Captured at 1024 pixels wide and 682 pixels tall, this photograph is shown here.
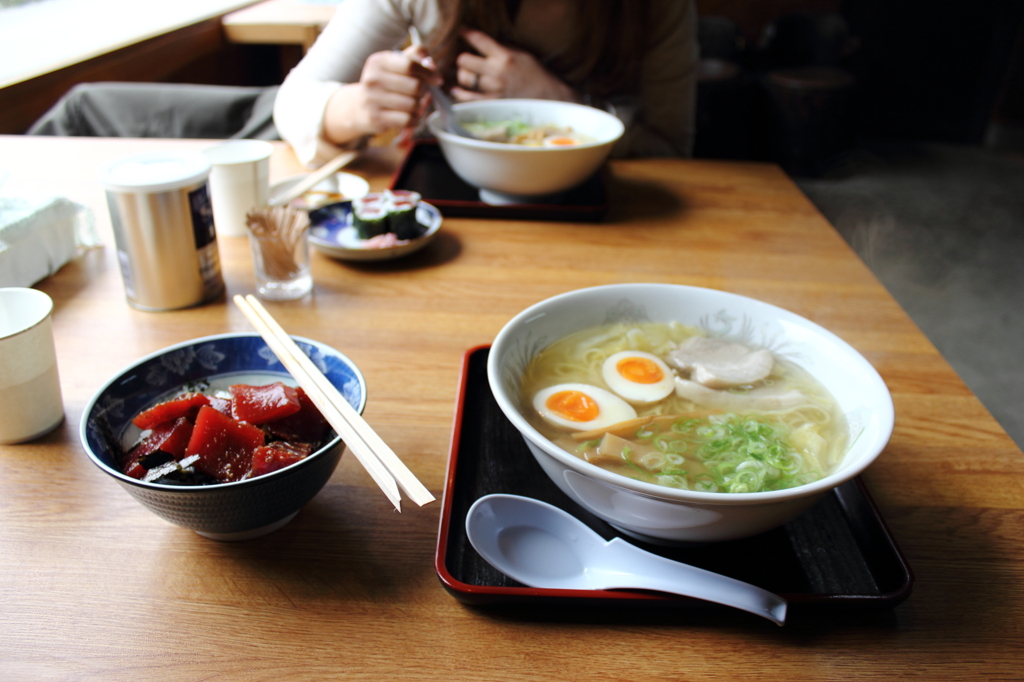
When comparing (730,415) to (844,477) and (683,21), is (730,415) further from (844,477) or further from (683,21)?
(683,21)

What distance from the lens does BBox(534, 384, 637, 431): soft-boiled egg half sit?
0.83 metres

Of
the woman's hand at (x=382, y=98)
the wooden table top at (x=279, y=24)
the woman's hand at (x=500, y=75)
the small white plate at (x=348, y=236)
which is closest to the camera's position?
the small white plate at (x=348, y=236)

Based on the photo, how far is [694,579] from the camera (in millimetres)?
668

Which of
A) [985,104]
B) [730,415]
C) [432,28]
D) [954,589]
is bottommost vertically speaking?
[985,104]

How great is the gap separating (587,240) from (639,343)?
2.35ft

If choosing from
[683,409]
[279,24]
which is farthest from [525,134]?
[279,24]

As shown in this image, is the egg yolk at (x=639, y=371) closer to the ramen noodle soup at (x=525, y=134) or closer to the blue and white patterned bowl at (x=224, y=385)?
the blue and white patterned bowl at (x=224, y=385)

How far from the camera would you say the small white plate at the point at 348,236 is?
1.43 meters

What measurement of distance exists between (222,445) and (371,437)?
0.17 metres

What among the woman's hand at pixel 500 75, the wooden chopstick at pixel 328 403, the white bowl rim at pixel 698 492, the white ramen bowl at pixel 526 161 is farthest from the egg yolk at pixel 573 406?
the woman's hand at pixel 500 75

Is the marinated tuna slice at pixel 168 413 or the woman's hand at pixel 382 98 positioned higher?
the woman's hand at pixel 382 98

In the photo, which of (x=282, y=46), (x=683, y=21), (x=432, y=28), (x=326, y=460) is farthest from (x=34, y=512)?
(x=282, y=46)

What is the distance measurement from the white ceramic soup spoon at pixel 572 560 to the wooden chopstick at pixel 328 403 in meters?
0.11

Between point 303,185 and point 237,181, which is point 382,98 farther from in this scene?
point 237,181
